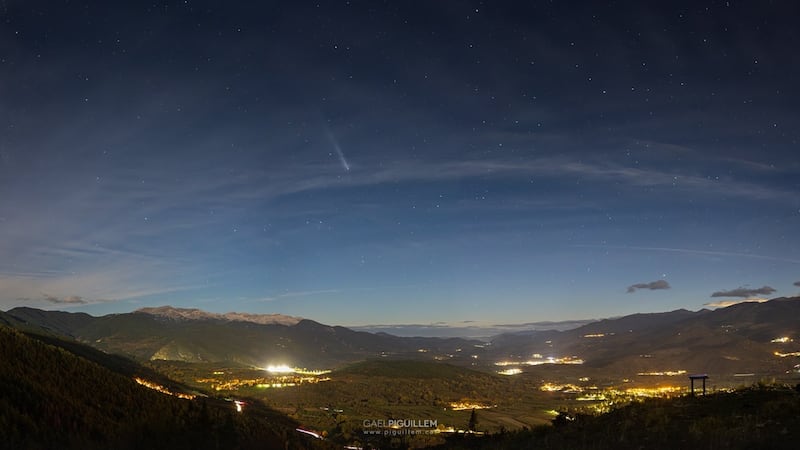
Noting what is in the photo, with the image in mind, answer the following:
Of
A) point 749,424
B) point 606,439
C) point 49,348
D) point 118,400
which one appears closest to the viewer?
point 749,424

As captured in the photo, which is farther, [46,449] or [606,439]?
[606,439]

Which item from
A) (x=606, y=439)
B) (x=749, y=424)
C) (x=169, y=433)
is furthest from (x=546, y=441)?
(x=169, y=433)

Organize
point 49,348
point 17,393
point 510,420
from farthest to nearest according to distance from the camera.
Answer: point 510,420 < point 49,348 < point 17,393

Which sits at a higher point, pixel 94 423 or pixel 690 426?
pixel 690 426

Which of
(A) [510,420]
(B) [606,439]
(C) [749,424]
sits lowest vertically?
(A) [510,420]

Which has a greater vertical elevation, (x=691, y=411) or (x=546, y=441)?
(x=691, y=411)

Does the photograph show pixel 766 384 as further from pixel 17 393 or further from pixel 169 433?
pixel 17 393

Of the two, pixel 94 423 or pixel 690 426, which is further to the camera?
pixel 94 423
